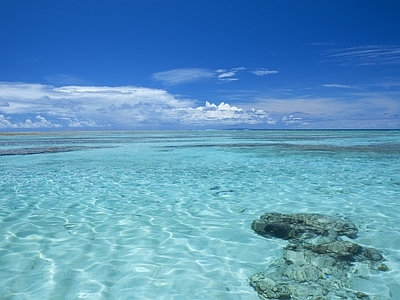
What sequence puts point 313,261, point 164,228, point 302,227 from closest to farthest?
point 313,261 < point 302,227 < point 164,228

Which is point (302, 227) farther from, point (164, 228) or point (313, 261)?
point (164, 228)

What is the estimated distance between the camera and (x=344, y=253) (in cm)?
481

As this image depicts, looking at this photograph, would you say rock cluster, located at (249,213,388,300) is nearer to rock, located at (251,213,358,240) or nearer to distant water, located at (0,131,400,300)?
rock, located at (251,213,358,240)

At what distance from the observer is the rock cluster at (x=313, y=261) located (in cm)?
386

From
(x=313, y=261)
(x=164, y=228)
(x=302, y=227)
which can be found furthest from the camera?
(x=164, y=228)

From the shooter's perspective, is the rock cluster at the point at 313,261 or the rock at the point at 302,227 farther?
the rock at the point at 302,227

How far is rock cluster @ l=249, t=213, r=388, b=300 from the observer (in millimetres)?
3858

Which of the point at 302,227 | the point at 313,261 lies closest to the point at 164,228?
the point at 302,227

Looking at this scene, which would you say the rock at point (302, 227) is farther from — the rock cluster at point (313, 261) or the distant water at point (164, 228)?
the distant water at point (164, 228)

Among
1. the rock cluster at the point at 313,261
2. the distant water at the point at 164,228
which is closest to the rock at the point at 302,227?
the rock cluster at the point at 313,261

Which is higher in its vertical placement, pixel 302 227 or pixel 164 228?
pixel 302 227

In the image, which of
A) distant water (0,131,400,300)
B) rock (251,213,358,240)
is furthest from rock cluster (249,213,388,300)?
distant water (0,131,400,300)

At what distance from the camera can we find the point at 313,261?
4617mm

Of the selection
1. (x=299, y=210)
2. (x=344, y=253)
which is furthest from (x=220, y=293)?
(x=299, y=210)
